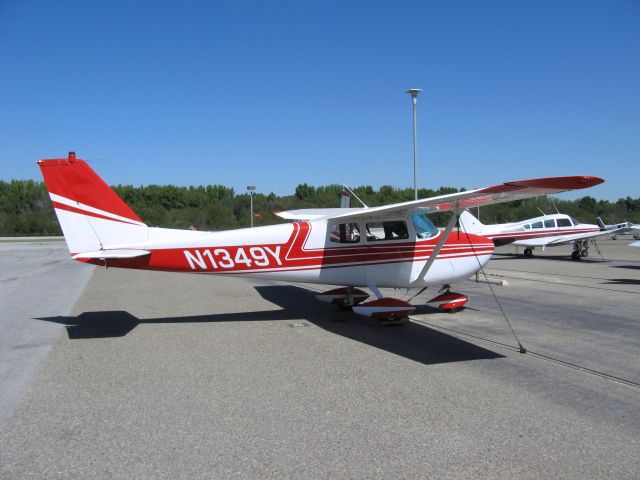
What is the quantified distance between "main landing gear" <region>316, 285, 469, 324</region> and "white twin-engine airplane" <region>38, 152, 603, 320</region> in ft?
0.06

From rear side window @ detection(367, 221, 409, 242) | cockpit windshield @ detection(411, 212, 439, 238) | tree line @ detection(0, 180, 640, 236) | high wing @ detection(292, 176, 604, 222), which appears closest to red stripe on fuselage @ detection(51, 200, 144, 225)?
high wing @ detection(292, 176, 604, 222)

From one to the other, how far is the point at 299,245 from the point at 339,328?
1.66 metres

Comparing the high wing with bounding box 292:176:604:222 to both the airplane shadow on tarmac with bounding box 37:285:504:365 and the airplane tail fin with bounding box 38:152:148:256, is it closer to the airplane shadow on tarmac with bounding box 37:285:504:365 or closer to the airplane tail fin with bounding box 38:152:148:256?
the airplane shadow on tarmac with bounding box 37:285:504:365

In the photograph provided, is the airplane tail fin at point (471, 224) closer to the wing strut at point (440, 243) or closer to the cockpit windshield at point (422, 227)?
the cockpit windshield at point (422, 227)

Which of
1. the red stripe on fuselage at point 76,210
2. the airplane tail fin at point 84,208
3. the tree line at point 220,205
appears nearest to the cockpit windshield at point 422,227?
the airplane tail fin at point 84,208

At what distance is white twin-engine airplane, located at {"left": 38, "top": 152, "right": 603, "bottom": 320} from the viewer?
8.22 m

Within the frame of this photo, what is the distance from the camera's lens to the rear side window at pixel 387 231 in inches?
364

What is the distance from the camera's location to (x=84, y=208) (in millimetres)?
8266

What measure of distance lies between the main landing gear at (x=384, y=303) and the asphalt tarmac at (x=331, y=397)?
11.5 inches

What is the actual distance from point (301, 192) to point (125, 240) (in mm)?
77605

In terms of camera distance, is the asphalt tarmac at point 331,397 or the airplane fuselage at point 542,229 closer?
the asphalt tarmac at point 331,397

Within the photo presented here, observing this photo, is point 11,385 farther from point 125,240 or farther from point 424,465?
point 424,465

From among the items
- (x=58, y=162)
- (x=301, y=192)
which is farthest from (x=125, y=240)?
(x=301, y=192)

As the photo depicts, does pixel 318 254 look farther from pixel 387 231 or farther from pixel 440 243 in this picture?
pixel 440 243
